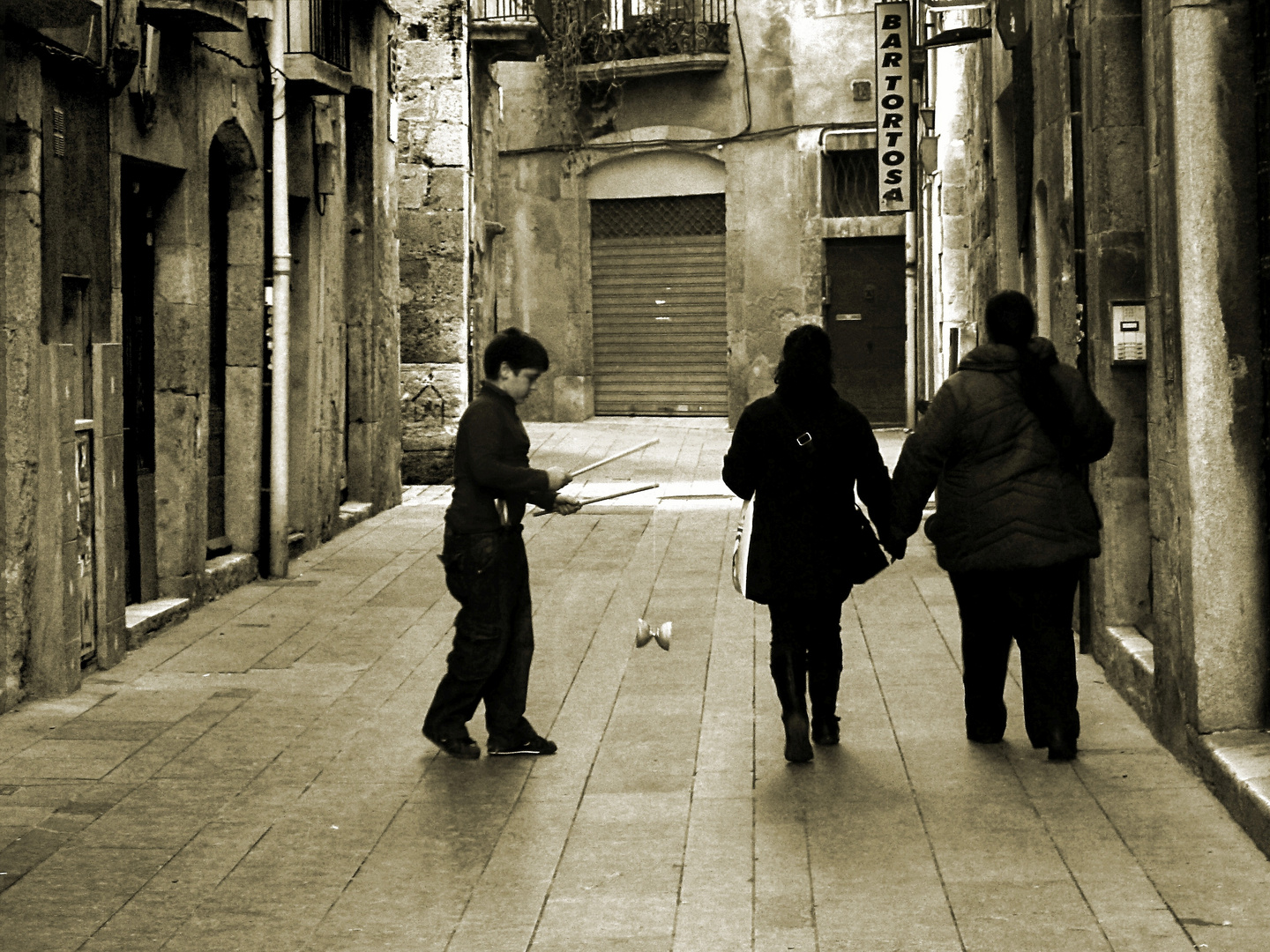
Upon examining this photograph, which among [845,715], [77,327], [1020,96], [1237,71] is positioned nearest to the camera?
[1237,71]

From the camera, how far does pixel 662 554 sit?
40.1 ft

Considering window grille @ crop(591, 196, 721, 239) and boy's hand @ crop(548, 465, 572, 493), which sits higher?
window grille @ crop(591, 196, 721, 239)

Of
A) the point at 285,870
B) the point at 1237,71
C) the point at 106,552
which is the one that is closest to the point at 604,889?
the point at 285,870

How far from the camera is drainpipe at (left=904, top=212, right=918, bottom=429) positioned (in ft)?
68.1

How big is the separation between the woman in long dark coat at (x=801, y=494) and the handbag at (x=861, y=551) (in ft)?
0.09

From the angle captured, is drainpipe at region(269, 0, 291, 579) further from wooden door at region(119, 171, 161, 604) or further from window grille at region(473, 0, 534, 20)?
window grille at region(473, 0, 534, 20)

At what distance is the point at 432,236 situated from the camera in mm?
17328

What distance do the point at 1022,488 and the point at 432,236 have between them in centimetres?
1185

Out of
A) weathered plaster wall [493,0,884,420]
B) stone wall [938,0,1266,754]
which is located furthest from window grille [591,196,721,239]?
stone wall [938,0,1266,754]

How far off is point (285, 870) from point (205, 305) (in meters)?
5.77

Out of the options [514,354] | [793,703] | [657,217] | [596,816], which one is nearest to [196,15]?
[514,354]

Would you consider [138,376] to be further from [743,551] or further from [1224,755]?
[1224,755]

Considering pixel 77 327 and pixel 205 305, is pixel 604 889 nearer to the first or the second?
pixel 77 327

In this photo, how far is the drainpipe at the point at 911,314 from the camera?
2075 centimetres
